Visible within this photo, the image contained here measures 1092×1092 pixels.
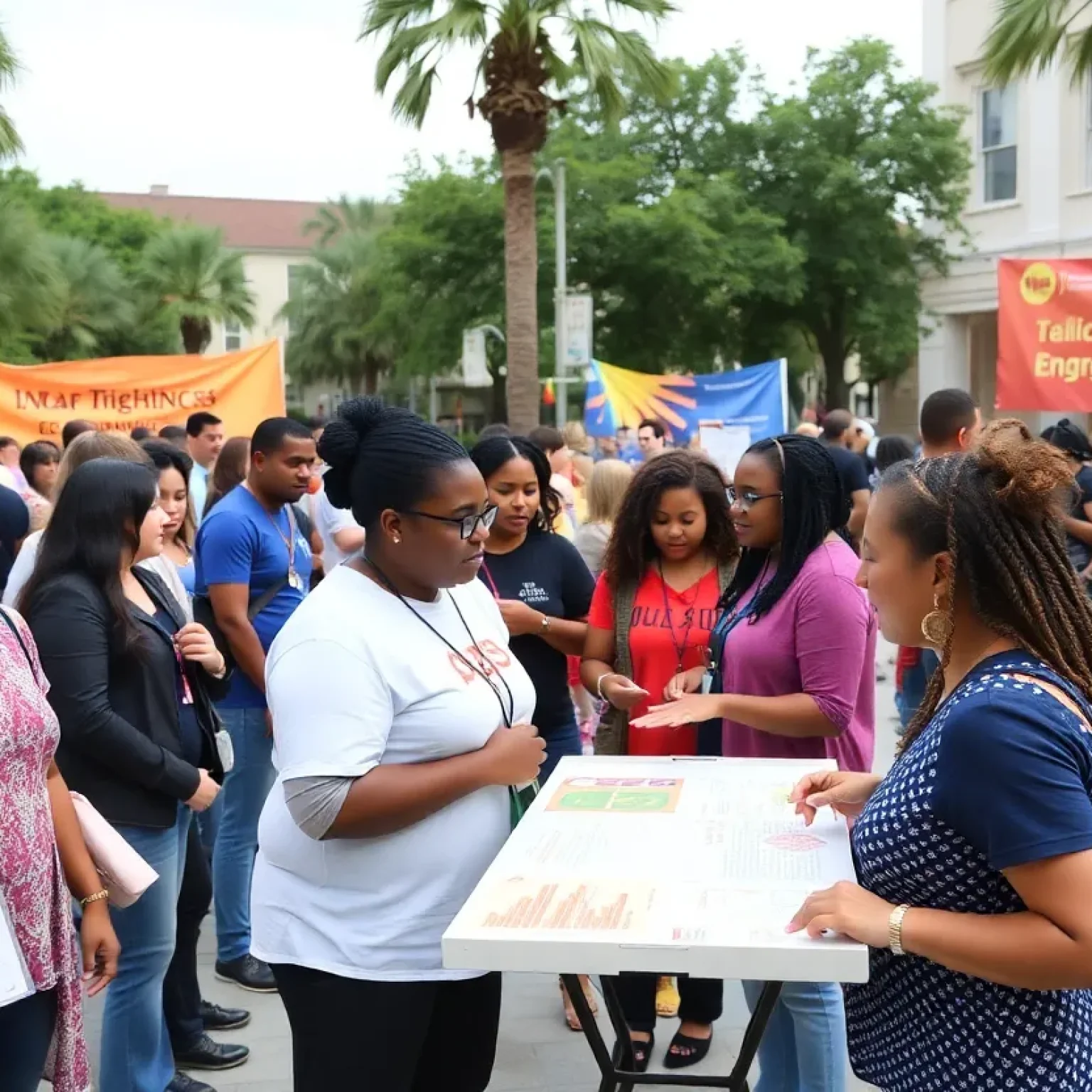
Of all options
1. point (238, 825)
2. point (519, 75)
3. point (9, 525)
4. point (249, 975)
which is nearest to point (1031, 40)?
point (519, 75)

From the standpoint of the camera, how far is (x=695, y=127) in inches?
1121

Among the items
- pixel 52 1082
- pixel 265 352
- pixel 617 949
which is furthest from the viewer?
pixel 265 352

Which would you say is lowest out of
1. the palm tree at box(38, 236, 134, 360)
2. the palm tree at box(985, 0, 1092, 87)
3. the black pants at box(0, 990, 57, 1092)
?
the black pants at box(0, 990, 57, 1092)

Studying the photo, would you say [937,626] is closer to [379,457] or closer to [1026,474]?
[1026,474]

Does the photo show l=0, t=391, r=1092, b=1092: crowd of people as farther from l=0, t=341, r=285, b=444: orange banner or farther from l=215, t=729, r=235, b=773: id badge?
l=0, t=341, r=285, b=444: orange banner

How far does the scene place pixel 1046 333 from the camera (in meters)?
8.69

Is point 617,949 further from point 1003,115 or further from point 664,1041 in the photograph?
point 1003,115

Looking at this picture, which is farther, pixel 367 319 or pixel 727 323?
pixel 367 319

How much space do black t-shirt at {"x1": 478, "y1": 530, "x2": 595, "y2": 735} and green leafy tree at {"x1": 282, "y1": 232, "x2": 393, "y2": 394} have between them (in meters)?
47.3

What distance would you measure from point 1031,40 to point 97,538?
13412mm

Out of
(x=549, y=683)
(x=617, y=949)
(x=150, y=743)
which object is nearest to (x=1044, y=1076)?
(x=617, y=949)

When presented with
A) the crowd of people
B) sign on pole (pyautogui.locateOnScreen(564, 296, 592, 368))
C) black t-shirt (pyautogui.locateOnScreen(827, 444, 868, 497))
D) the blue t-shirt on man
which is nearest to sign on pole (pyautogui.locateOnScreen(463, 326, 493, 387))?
sign on pole (pyautogui.locateOnScreen(564, 296, 592, 368))

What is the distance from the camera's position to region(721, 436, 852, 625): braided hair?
10.8 feet

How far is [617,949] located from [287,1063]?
2602 mm
